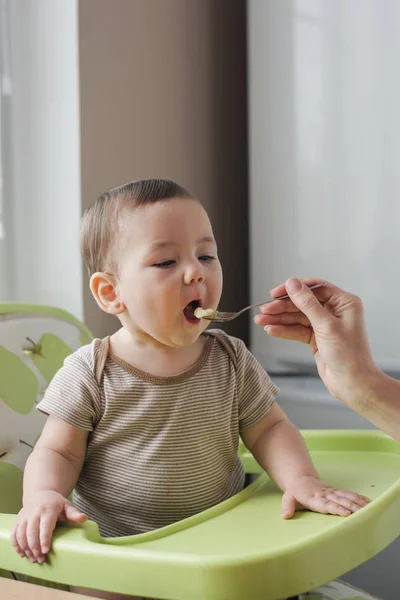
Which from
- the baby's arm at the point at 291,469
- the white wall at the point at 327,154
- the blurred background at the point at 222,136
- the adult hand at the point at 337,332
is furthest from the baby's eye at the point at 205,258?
the white wall at the point at 327,154

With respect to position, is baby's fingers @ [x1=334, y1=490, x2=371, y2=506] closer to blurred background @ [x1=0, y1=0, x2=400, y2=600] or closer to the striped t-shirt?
the striped t-shirt

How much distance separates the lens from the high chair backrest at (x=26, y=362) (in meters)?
0.98

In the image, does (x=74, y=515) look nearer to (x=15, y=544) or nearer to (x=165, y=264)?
(x=15, y=544)

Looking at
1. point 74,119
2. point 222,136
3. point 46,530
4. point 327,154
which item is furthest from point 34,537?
point 222,136

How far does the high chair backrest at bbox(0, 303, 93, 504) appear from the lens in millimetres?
977

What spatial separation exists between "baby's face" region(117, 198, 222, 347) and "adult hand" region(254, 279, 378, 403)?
84 mm

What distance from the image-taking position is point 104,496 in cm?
89

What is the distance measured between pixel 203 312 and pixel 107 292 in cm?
Answer: 14

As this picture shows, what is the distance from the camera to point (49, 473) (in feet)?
2.69

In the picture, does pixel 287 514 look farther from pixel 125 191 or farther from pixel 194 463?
pixel 125 191

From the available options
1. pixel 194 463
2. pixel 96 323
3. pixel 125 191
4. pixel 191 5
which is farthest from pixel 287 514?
pixel 191 5

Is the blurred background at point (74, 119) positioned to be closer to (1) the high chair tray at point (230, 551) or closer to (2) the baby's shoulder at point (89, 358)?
(2) the baby's shoulder at point (89, 358)

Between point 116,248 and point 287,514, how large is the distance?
0.37 m

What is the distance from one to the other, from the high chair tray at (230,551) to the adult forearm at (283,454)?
0.03 m
